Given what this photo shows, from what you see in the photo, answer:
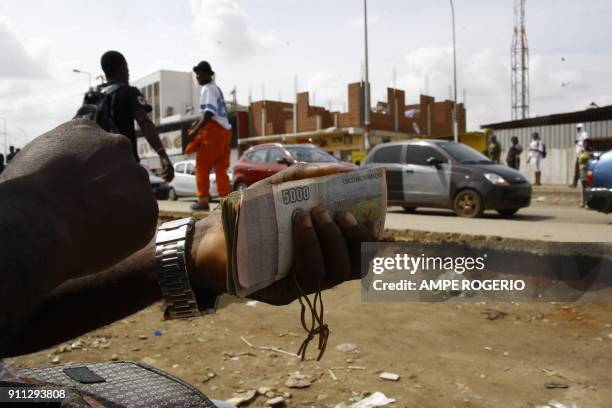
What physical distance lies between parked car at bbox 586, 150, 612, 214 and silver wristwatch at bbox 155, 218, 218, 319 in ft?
23.6

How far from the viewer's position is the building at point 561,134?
20688 millimetres

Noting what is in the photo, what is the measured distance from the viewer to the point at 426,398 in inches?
96.6

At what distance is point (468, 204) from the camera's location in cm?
905

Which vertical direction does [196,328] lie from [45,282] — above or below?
below

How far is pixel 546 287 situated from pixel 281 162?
7.83m

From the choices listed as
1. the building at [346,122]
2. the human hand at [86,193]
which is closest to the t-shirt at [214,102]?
the human hand at [86,193]

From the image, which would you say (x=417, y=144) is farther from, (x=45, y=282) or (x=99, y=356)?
(x=45, y=282)

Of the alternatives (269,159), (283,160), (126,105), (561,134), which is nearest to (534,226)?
(283,160)

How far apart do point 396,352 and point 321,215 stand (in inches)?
87.5

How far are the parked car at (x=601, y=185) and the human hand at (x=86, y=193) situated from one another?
742 centimetres

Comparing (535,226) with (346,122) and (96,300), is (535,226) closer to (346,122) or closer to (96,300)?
(96,300)

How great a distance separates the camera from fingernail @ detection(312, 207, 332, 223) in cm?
101

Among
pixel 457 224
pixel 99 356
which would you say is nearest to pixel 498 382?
pixel 99 356

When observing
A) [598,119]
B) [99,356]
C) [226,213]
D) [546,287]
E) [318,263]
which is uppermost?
[598,119]
